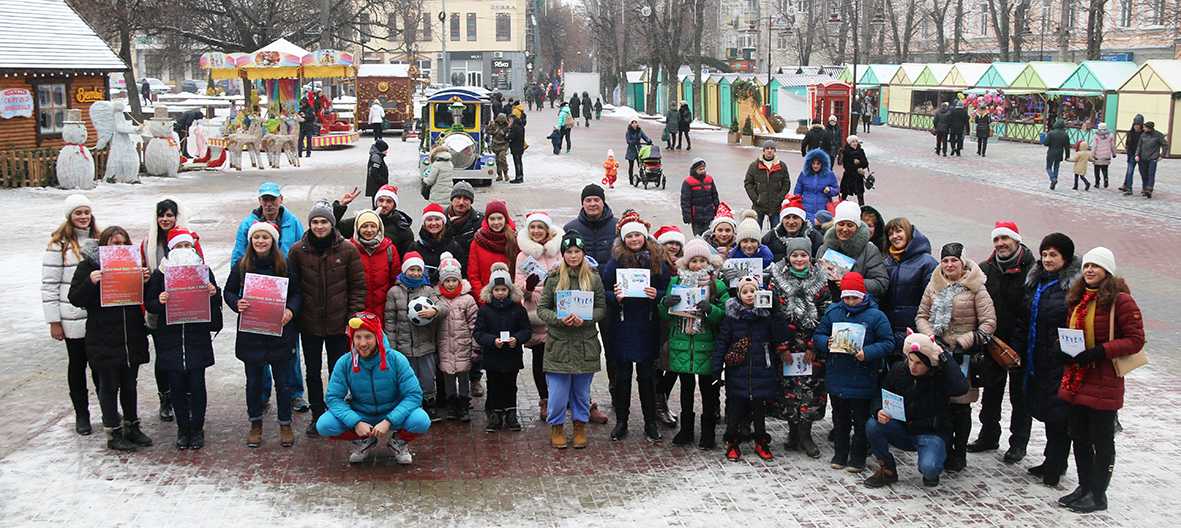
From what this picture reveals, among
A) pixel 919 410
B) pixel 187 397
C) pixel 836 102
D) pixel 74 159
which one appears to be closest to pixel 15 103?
pixel 74 159

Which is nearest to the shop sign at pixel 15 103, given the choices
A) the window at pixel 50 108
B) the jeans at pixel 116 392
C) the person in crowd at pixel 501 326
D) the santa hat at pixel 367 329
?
the window at pixel 50 108

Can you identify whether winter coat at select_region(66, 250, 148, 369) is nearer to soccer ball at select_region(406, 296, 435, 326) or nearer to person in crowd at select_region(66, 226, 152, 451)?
person in crowd at select_region(66, 226, 152, 451)

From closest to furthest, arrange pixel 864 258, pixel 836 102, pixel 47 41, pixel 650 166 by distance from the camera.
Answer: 1. pixel 864 258
2. pixel 650 166
3. pixel 47 41
4. pixel 836 102

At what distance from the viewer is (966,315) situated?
23.3 ft

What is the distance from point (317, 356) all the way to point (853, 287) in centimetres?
370

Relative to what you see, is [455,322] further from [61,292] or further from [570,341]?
[61,292]

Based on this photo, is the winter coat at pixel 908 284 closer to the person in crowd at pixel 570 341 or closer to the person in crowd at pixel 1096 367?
the person in crowd at pixel 1096 367

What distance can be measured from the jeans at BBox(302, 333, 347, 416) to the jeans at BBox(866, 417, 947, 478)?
3.17 m

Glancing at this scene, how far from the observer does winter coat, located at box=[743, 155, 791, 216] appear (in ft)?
49.1

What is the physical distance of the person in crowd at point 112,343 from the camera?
25.0 ft

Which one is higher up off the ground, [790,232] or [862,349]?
[790,232]

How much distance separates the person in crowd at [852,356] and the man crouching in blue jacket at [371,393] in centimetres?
255

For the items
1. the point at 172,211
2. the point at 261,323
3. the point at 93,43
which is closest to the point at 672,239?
the point at 261,323

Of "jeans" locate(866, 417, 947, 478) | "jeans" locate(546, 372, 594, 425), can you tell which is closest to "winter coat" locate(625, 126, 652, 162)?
"jeans" locate(546, 372, 594, 425)
